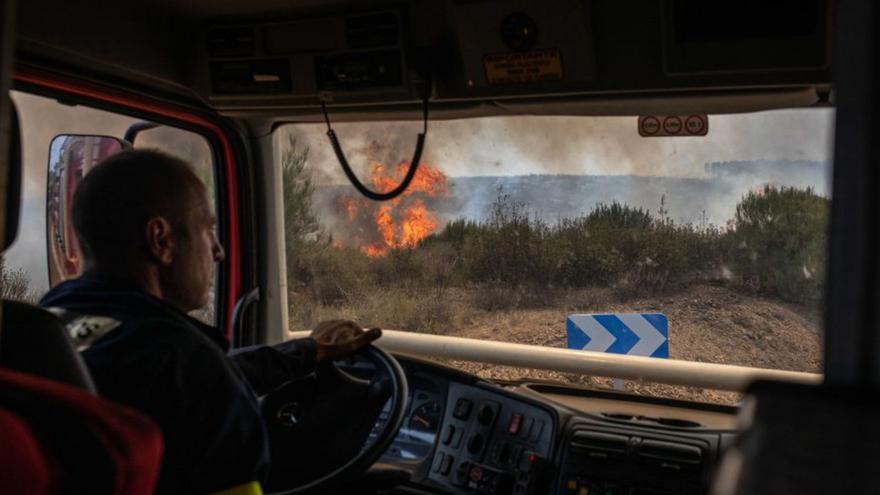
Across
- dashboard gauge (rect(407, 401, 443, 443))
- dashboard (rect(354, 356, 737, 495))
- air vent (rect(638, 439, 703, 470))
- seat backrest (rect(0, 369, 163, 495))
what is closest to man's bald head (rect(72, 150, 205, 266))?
dashboard (rect(354, 356, 737, 495))

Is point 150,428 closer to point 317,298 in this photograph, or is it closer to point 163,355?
point 163,355

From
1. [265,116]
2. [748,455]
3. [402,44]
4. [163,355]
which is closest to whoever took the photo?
[748,455]

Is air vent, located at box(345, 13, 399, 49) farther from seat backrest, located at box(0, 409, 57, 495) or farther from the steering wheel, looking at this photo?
seat backrest, located at box(0, 409, 57, 495)

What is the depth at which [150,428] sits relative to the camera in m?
0.69

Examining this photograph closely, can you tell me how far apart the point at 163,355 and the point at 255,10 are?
1394mm

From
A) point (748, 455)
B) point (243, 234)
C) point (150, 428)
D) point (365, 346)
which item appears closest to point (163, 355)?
point (365, 346)

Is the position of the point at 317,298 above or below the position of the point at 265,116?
below

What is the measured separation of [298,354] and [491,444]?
0.68 metres

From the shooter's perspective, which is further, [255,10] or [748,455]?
[255,10]

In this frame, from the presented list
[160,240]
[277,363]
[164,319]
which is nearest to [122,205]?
[160,240]

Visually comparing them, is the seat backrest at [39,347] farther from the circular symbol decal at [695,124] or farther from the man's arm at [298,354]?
the circular symbol decal at [695,124]

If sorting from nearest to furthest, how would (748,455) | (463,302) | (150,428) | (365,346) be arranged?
(748,455)
(150,428)
(365,346)
(463,302)

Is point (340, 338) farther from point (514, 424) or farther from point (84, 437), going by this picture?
point (84, 437)

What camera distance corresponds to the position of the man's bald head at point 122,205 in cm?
185
